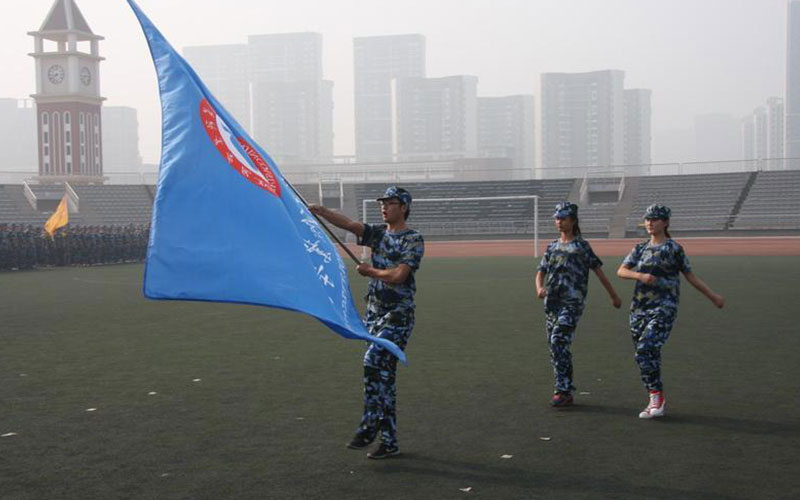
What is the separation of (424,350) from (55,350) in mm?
4572

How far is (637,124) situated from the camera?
161 m

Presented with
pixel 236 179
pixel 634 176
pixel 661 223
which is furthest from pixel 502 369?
pixel 634 176

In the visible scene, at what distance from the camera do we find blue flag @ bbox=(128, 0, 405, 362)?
187 inches

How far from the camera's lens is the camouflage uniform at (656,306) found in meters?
7.14

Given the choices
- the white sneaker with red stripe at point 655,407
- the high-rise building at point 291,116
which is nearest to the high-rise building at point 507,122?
the high-rise building at point 291,116

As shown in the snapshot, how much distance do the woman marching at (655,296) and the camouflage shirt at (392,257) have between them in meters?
2.09

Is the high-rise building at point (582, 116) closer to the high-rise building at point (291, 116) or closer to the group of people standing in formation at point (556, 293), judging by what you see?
the high-rise building at point (291, 116)

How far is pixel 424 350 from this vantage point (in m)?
10.7

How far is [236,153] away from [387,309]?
154 cm

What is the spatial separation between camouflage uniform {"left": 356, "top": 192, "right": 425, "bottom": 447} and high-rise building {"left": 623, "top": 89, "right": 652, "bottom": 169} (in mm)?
153193

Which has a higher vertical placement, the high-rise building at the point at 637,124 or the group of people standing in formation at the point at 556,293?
the high-rise building at the point at 637,124

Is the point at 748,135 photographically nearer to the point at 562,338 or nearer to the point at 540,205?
the point at 540,205

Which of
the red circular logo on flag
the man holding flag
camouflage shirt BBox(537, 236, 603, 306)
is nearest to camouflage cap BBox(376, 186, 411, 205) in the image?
the man holding flag

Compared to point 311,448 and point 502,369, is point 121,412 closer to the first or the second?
point 311,448
